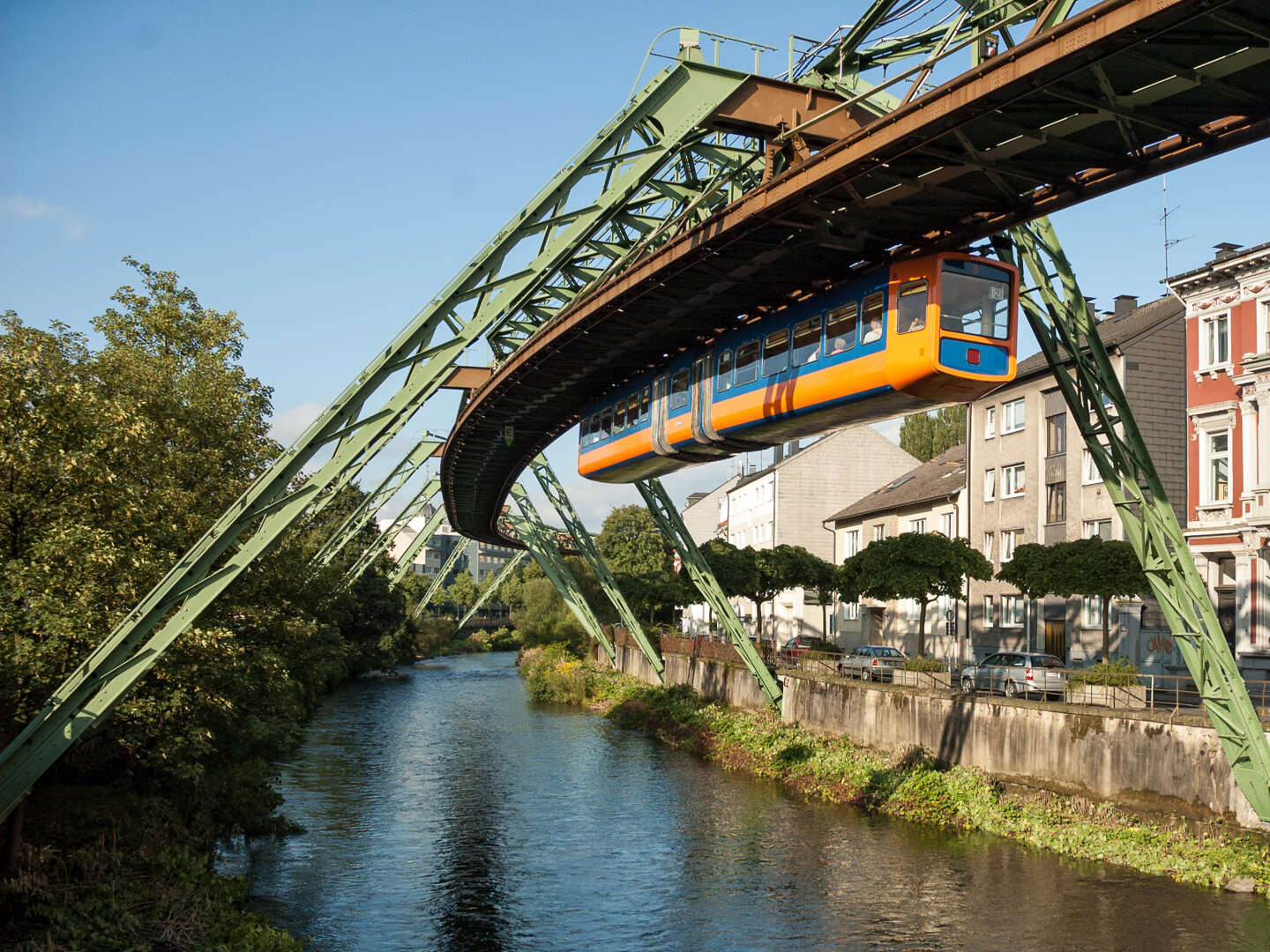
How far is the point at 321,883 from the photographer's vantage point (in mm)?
19875

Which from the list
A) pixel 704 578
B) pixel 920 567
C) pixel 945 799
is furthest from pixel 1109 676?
pixel 704 578

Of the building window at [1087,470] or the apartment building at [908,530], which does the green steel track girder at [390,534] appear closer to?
the apartment building at [908,530]

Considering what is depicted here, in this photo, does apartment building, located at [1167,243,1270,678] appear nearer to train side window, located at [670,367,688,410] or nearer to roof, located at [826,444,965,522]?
roof, located at [826,444,965,522]

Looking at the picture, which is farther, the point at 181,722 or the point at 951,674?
the point at 951,674

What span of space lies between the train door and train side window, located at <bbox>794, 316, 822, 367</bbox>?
523 cm

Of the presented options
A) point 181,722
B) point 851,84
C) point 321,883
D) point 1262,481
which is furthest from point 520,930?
point 1262,481

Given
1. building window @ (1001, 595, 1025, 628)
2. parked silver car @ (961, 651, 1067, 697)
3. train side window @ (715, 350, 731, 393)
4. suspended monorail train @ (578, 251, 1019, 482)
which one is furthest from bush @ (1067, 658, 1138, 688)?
building window @ (1001, 595, 1025, 628)

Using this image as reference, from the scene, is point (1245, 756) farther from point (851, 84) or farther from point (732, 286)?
point (851, 84)

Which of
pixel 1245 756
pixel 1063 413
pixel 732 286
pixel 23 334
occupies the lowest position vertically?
pixel 1245 756

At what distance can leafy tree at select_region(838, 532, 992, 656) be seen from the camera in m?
34.9

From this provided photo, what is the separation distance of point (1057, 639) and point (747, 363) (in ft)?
80.7

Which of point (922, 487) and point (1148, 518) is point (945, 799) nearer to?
point (1148, 518)

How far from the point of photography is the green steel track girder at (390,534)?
64.9 m

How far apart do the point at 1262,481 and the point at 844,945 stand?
743 inches
